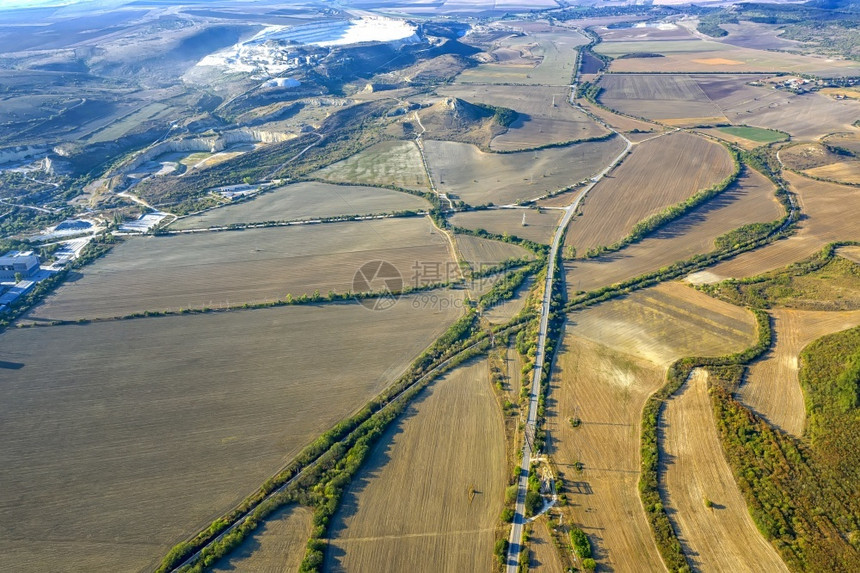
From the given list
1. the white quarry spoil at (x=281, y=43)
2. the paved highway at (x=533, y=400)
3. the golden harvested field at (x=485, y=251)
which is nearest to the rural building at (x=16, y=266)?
the golden harvested field at (x=485, y=251)

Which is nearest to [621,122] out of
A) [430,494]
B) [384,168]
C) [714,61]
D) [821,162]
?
[821,162]

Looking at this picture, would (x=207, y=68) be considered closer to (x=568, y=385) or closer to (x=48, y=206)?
(x=48, y=206)

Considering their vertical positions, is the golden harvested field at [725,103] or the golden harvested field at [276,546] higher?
the golden harvested field at [725,103]

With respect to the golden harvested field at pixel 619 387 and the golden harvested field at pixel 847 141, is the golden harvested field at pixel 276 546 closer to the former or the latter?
the golden harvested field at pixel 619 387

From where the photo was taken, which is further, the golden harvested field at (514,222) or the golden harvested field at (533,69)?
the golden harvested field at (533,69)

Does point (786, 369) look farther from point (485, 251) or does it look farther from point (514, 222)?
point (514, 222)

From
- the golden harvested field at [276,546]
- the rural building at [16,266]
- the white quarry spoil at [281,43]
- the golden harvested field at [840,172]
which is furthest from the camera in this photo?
the white quarry spoil at [281,43]
